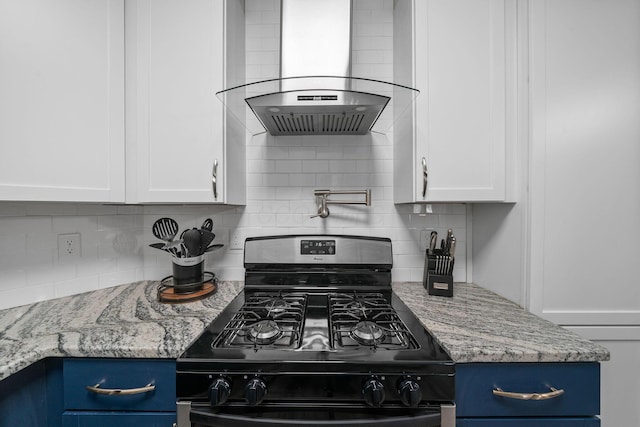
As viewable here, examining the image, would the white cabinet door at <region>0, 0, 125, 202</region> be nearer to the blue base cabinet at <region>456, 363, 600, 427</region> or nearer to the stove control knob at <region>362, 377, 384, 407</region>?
the stove control knob at <region>362, 377, 384, 407</region>

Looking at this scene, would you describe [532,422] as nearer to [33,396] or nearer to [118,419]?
[118,419]

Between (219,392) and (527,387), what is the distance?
910 millimetres

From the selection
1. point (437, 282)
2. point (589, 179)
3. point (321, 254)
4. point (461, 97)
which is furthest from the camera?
point (321, 254)

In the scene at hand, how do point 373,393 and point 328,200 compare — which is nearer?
point 373,393

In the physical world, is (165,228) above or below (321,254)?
above

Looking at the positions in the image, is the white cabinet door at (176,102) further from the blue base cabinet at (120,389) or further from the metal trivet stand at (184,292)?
the blue base cabinet at (120,389)

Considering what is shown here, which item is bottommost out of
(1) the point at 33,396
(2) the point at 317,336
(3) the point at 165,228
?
(1) the point at 33,396

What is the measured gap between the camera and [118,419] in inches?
33.7

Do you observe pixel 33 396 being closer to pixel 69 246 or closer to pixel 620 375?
pixel 69 246

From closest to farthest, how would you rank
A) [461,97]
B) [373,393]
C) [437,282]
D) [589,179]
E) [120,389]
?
[373,393]
[120,389]
[589,179]
[461,97]
[437,282]

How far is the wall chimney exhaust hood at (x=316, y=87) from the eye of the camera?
1.01m

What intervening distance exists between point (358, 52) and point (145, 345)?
67.3 inches

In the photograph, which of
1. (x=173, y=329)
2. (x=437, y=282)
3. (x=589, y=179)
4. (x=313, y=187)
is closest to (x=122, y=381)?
(x=173, y=329)

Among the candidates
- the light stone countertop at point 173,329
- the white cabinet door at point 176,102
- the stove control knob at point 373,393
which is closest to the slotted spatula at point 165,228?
the white cabinet door at point 176,102
